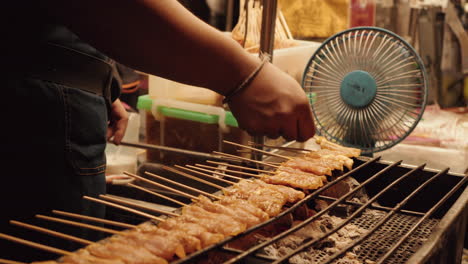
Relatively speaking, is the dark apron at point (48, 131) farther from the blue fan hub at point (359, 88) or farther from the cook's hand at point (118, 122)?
the blue fan hub at point (359, 88)

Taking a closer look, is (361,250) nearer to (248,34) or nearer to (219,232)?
(219,232)

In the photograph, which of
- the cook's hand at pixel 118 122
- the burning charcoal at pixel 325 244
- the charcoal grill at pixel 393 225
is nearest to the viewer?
the charcoal grill at pixel 393 225

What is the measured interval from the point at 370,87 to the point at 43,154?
2177 millimetres

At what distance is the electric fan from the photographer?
3176 millimetres

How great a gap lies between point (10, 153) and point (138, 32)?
2.87 feet

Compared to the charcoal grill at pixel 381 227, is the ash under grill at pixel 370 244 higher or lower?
lower

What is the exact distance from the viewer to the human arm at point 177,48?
5.00 feet

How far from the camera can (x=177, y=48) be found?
1623mm

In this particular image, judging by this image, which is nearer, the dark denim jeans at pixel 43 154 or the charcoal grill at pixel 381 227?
the charcoal grill at pixel 381 227

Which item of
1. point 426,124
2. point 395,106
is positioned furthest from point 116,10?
point 426,124

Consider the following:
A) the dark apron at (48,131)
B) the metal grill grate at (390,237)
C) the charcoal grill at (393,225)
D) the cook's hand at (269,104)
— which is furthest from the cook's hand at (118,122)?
the metal grill grate at (390,237)

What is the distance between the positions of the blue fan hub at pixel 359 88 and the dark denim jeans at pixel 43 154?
180cm

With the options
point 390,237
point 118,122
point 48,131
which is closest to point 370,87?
point 390,237

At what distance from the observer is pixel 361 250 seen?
201cm
